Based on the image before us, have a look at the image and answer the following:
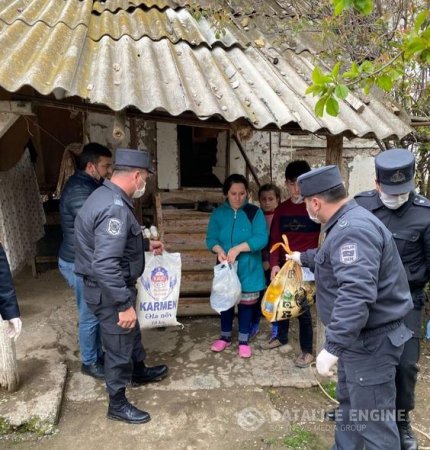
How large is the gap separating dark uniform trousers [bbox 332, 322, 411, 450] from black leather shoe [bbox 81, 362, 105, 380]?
239 centimetres

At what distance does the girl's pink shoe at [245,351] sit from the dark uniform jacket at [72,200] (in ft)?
6.45

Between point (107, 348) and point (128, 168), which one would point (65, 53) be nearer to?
point (128, 168)

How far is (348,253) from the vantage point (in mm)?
2186

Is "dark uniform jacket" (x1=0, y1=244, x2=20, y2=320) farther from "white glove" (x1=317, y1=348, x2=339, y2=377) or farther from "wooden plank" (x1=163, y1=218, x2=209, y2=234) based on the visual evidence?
"wooden plank" (x1=163, y1=218, x2=209, y2=234)

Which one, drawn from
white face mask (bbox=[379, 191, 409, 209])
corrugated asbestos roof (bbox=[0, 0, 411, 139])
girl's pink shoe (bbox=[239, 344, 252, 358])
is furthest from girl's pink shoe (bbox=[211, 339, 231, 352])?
corrugated asbestos roof (bbox=[0, 0, 411, 139])

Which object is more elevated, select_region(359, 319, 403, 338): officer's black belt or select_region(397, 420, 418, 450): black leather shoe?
select_region(359, 319, 403, 338): officer's black belt

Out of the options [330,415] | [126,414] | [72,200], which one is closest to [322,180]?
[330,415]

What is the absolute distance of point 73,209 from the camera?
3.57 meters

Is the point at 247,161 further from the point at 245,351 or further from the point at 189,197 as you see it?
the point at 245,351

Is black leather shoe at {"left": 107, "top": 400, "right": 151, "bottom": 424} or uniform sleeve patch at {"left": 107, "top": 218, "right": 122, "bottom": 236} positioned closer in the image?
uniform sleeve patch at {"left": 107, "top": 218, "right": 122, "bottom": 236}

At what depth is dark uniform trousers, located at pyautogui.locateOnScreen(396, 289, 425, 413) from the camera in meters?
2.80

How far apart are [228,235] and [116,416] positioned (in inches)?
75.4

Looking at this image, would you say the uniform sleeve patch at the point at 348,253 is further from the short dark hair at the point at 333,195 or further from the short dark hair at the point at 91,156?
the short dark hair at the point at 91,156

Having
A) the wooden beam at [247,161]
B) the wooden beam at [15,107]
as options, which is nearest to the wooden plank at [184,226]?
the wooden beam at [247,161]
